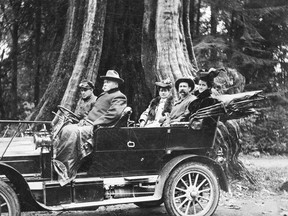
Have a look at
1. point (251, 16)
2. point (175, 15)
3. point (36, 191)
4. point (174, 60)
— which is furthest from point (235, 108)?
point (251, 16)

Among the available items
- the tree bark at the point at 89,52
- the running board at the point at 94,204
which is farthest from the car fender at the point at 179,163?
the tree bark at the point at 89,52

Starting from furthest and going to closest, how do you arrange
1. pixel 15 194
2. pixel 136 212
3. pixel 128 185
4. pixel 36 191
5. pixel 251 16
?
pixel 251 16
pixel 136 212
pixel 128 185
pixel 36 191
pixel 15 194

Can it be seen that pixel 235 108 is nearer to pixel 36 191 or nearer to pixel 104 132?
pixel 104 132

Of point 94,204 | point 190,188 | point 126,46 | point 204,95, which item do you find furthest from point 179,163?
point 126,46

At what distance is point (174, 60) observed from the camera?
9039mm

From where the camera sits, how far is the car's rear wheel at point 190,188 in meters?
5.73

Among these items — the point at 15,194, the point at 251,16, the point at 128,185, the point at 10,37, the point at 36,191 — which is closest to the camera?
the point at 15,194

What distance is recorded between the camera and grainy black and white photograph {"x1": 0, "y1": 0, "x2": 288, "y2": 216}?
5387 millimetres

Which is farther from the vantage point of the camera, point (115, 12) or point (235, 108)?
point (115, 12)

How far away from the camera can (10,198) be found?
4.82 m

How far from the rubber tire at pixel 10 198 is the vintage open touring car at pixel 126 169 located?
0.19ft

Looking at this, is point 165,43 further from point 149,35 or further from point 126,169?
point 126,169

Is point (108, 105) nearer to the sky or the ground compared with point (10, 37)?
nearer to the ground

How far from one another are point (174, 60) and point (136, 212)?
361 centimetres
